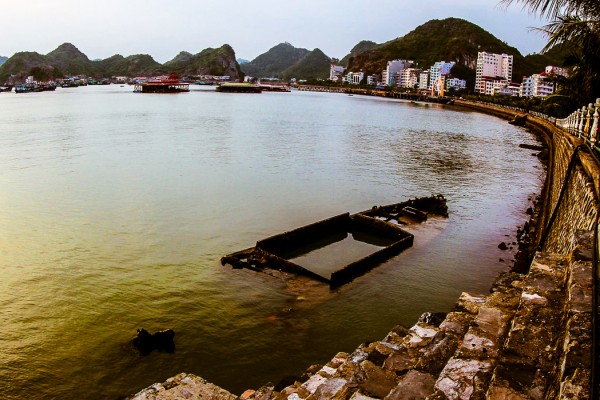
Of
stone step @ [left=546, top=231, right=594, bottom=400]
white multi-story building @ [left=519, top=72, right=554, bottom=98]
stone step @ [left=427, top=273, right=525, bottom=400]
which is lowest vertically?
stone step @ [left=427, top=273, right=525, bottom=400]

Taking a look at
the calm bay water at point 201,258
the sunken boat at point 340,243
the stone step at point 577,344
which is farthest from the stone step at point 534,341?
the sunken boat at point 340,243

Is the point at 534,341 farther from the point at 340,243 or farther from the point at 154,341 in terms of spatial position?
the point at 340,243

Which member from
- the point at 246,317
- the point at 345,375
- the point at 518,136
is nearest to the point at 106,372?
the point at 246,317

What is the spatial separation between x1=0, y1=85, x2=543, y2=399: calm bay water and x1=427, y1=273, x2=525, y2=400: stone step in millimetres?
6586

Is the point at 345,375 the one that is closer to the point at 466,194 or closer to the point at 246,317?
the point at 246,317

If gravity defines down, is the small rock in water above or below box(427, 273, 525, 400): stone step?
below

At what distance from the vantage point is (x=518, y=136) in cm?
6831

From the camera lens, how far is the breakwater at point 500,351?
168 inches

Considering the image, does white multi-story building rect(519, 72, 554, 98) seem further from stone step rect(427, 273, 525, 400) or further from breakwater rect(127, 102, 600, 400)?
stone step rect(427, 273, 525, 400)

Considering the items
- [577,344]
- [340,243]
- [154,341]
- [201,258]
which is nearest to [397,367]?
[577,344]

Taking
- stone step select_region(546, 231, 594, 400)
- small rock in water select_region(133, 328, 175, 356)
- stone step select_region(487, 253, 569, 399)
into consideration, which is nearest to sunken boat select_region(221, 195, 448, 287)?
small rock in water select_region(133, 328, 175, 356)

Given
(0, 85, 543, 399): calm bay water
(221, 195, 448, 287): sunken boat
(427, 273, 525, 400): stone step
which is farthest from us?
(221, 195, 448, 287): sunken boat

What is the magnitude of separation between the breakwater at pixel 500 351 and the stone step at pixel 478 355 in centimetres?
1

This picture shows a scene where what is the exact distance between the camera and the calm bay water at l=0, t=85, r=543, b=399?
12.2 metres
